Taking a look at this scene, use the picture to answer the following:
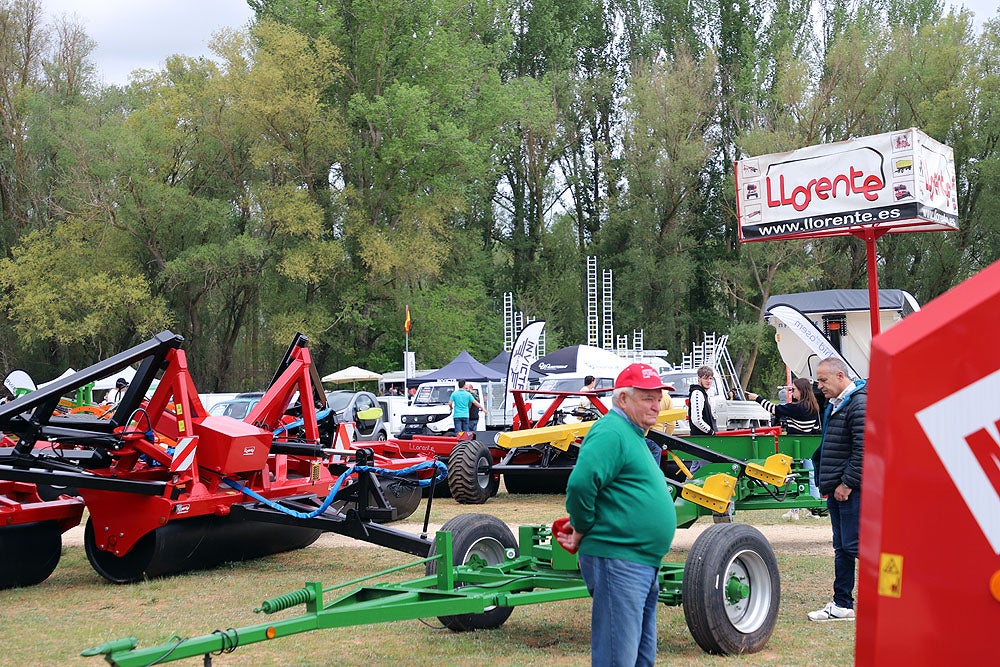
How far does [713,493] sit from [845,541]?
3.36 ft

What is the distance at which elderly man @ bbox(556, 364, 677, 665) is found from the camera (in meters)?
4.51

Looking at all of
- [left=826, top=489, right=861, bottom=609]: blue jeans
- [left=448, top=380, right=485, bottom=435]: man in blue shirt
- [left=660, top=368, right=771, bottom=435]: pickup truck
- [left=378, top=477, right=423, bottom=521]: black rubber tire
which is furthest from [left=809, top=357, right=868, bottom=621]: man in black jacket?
[left=660, top=368, right=771, bottom=435]: pickup truck

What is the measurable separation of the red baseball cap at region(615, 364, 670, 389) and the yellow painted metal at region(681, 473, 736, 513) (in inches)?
125

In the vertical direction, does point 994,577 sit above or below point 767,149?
below

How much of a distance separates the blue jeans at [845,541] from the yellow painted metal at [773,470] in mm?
2235

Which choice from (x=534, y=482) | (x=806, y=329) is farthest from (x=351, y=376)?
(x=534, y=482)

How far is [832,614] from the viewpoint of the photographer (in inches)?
284

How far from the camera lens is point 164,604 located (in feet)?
27.4

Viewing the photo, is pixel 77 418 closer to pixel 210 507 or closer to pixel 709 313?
pixel 210 507

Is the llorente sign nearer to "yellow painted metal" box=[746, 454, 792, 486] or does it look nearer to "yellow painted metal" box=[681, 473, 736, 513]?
"yellow painted metal" box=[746, 454, 792, 486]

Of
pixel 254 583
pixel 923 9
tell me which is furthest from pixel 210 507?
pixel 923 9

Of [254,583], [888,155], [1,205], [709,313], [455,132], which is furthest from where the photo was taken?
[709,313]

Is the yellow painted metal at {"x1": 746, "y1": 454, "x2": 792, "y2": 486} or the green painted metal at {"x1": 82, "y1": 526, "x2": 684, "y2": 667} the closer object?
the green painted metal at {"x1": 82, "y1": 526, "x2": 684, "y2": 667}

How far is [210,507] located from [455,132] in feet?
104
